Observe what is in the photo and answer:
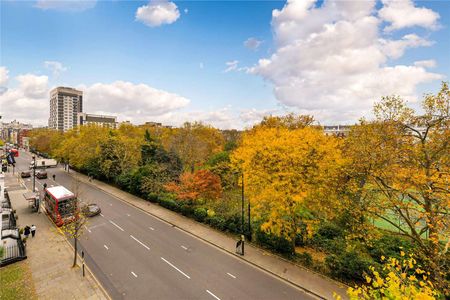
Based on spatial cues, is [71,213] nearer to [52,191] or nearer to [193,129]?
[52,191]

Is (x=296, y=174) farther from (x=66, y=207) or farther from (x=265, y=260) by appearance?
(x=66, y=207)

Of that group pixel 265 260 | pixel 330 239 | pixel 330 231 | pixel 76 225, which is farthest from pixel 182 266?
pixel 330 231

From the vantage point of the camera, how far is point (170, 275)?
14.6 m

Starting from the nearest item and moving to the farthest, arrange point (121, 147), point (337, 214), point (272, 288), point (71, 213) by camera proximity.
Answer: point (272, 288) < point (337, 214) < point (71, 213) < point (121, 147)

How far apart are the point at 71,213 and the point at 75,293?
11.4 m

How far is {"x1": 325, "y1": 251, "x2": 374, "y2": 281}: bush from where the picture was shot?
1369cm

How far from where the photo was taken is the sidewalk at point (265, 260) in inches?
539

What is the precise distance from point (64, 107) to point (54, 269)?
154076 mm

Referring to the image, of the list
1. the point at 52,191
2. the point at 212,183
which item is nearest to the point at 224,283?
the point at 212,183

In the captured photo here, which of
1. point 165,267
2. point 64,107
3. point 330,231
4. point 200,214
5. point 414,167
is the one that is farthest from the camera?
point 64,107

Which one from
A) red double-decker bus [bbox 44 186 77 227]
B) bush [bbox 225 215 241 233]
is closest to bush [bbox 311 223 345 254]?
bush [bbox 225 215 241 233]

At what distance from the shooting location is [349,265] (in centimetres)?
1398

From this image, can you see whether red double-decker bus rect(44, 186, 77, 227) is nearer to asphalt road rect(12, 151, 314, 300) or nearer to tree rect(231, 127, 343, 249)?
asphalt road rect(12, 151, 314, 300)

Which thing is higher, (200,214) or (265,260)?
(200,214)
